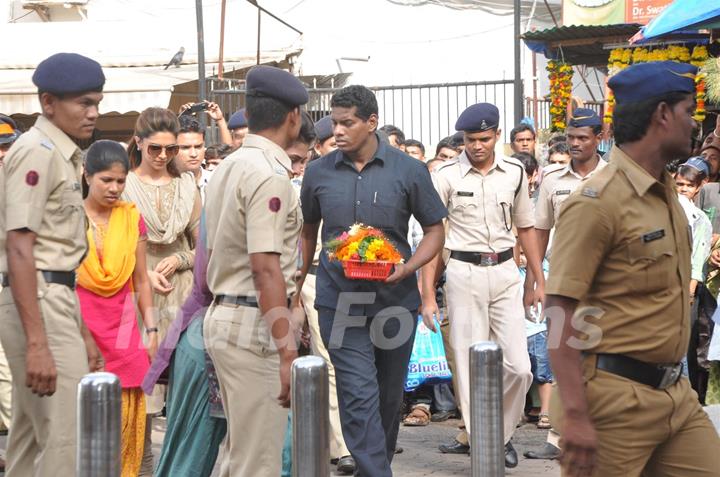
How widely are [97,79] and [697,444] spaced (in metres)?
3.00

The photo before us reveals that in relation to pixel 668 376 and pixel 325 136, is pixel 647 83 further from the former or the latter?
pixel 325 136

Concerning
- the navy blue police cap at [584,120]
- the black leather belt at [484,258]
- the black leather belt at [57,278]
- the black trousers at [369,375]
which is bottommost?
the black trousers at [369,375]

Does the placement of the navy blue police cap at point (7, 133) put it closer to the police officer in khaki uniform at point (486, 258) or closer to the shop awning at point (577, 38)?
the police officer in khaki uniform at point (486, 258)

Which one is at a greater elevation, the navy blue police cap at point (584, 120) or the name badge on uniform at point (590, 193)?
the navy blue police cap at point (584, 120)

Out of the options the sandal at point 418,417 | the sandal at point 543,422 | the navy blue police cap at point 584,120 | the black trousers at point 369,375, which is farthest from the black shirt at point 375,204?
the sandal at point 418,417

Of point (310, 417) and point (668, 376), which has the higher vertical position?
point (668, 376)

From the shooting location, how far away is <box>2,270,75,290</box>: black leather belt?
533 cm

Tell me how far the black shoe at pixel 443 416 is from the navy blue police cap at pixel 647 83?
20.1ft

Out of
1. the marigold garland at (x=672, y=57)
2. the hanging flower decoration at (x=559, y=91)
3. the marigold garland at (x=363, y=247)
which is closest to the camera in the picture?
the marigold garland at (x=363, y=247)

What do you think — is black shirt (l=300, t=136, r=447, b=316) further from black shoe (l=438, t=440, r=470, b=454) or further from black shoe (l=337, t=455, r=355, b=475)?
black shoe (l=438, t=440, r=470, b=454)

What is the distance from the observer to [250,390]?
17.6 ft

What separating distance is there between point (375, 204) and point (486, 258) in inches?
68.0

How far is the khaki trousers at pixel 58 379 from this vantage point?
527 cm

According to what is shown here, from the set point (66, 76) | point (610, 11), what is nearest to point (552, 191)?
point (66, 76)
